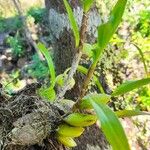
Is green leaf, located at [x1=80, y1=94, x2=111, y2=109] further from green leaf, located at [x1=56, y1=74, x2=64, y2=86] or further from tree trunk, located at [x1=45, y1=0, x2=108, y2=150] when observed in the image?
tree trunk, located at [x1=45, y1=0, x2=108, y2=150]

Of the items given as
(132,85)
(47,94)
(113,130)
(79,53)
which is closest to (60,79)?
(47,94)

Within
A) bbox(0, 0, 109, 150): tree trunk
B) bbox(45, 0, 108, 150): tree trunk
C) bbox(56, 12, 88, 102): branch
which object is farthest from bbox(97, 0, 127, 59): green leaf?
bbox(45, 0, 108, 150): tree trunk

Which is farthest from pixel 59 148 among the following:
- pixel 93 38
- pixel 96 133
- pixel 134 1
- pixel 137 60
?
pixel 134 1

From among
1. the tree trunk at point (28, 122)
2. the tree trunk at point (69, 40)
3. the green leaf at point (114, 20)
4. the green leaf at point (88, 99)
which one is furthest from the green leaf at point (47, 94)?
the tree trunk at point (69, 40)

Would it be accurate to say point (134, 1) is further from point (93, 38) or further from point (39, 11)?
point (39, 11)

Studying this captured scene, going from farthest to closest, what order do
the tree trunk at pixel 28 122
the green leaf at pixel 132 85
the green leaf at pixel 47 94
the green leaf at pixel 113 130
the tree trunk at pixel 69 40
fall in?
1. the tree trunk at pixel 69 40
2. the green leaf at pixel 47 94
3. the tree trunk at pixel 28 122
4. the green leaf at pixel 132 85
5. the green leaf at pixel 113 130

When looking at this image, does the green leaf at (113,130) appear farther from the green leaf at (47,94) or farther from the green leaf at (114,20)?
the green leaf at (47,94)
